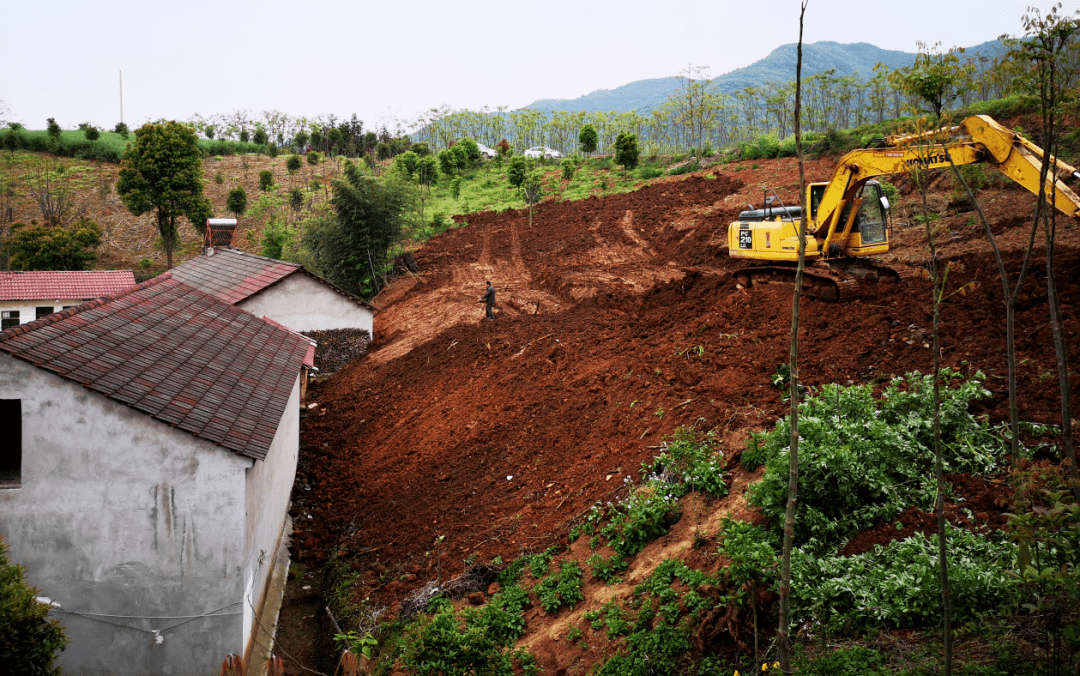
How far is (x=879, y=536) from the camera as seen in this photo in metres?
6.74

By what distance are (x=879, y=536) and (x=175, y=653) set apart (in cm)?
741

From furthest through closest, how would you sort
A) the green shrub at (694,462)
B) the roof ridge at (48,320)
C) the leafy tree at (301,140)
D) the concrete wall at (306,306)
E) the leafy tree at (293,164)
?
1. the leafy tree at (301,140)
2. the leafy tree at (293,164)
3. the concrete wall at (306,306)
4. the green shrub at (694,462)
5. the roof ridge at (48,320)

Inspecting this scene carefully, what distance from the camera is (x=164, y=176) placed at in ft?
126

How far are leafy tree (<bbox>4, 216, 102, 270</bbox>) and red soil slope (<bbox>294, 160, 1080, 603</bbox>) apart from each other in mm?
25074

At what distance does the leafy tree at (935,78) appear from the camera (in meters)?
5.38

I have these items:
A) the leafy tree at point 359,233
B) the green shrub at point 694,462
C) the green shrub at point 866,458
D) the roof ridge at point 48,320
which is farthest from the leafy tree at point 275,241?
the green shrub at point 866,458

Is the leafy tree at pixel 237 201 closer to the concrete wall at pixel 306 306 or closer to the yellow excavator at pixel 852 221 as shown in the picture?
the concrete wall at pixel 306 306

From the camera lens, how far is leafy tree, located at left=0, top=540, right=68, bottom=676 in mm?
5660

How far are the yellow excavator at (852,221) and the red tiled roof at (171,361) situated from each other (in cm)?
917

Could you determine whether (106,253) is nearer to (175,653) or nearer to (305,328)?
(305,328)

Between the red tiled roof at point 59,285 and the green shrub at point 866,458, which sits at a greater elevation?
the red tiled roof at point 59,285

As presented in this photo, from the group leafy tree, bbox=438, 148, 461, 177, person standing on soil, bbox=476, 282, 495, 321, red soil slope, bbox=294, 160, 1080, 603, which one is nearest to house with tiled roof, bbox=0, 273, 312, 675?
red soil slope, bbox=294, 160, 1080, 603

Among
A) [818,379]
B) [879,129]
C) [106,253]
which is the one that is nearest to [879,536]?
[818,379]

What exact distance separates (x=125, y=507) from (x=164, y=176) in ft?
118
